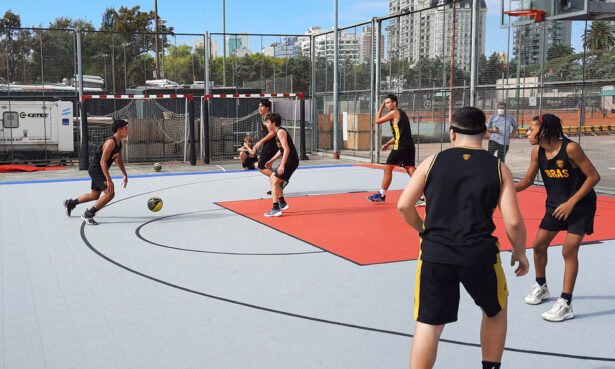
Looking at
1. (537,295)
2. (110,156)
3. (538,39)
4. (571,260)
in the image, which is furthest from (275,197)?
(538,39)

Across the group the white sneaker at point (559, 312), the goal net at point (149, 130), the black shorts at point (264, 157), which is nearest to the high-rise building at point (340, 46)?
the goal net at point (149, 130)

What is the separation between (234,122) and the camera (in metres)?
21.2

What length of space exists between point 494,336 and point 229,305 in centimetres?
272

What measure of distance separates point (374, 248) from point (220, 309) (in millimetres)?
2904

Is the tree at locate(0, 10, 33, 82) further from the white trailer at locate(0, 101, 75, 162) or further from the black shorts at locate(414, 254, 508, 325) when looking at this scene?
the black shorts at locate(414, 254, 508, 325)

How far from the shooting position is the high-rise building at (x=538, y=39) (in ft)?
49.6

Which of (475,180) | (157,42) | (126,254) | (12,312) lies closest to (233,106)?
(157,42)

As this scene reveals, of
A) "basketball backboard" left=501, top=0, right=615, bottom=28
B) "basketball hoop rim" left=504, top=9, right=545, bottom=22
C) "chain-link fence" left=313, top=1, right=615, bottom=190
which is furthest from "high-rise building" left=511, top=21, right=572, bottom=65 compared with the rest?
"basketball hoop rim" left=504, top=9, right=545, bottom=22

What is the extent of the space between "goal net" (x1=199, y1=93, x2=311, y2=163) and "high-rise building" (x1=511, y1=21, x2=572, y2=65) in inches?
276

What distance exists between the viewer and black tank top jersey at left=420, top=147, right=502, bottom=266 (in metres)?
3.34

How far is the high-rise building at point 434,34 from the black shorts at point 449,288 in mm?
13939

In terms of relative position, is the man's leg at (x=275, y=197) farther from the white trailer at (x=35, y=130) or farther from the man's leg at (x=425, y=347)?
the white trailer at (x=35, y=130)

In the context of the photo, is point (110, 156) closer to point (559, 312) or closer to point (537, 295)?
point (537, 295)

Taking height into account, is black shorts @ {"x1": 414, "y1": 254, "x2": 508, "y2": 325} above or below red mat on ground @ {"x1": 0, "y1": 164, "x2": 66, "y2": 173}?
above
